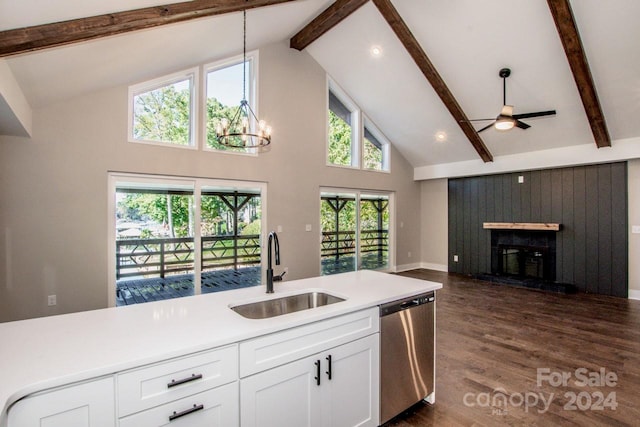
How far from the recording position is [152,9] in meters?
2.71

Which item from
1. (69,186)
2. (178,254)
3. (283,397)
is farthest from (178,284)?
(283,397)

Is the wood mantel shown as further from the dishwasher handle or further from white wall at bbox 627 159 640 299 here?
the dishwasher handle

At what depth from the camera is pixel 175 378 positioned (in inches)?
51.0

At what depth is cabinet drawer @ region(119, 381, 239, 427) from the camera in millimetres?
1237

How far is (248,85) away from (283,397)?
198 inches

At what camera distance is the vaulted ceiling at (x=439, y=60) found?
320cm

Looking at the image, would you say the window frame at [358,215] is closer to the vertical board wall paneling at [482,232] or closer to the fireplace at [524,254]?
the vertical board wall paneling at [482,232]

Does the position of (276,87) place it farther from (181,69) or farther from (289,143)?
(181,69)

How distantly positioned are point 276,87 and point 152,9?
3.03 m

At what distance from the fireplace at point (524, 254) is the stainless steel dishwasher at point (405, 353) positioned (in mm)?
5340

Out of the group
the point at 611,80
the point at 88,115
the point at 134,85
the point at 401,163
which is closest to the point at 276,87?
the point at 134,85

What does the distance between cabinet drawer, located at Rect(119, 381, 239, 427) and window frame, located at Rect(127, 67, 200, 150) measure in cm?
402

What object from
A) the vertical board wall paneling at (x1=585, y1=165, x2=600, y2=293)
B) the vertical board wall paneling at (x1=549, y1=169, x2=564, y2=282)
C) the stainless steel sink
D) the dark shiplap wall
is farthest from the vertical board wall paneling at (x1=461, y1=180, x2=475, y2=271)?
the stainless steel sink

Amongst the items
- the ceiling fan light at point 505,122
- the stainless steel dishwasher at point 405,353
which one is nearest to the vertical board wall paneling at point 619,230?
the ceiling fan light at point 505,122
